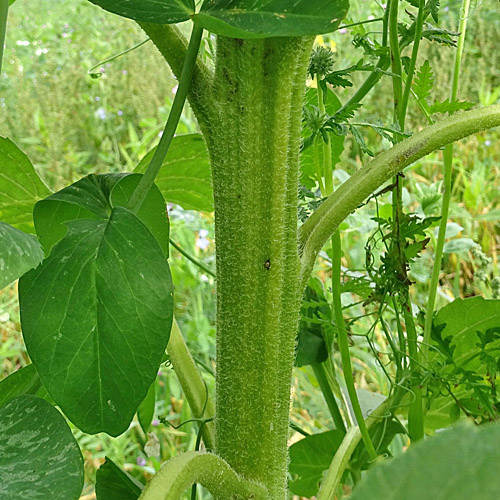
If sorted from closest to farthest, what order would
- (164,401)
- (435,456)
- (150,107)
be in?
(435,456) → (164,401) → (150,107)

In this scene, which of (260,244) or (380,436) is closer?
(260,244)

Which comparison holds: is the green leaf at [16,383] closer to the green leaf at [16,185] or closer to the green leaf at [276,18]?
the green leaf at [16,185]

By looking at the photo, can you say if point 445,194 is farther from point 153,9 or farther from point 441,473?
point 441,473

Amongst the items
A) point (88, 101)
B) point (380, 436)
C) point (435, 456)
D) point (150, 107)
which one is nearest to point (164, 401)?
point (380, 436)

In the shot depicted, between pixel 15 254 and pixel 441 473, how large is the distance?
247 mm

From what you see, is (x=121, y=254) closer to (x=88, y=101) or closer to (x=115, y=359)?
(x=115, y=359)

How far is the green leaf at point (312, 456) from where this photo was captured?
72 centimetres

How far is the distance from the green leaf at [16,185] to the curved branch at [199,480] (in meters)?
0.35

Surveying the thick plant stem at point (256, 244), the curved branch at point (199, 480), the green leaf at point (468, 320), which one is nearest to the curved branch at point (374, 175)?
the thick plant stem at point (256, 244)

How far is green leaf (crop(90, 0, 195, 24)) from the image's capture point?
35 cm

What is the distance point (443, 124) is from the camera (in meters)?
0.47

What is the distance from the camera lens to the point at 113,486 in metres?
0.56

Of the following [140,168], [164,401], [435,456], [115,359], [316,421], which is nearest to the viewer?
[435,456]

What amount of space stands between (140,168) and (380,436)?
1.20 ft
